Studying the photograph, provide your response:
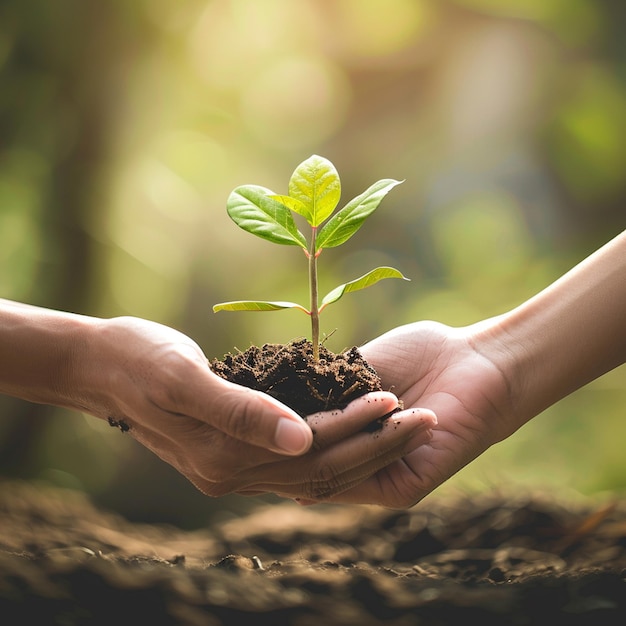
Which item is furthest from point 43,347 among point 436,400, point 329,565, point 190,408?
point 329,565

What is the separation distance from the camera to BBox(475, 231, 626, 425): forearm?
0.90 metres

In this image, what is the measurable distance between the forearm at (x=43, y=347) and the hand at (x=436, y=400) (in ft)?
1.34

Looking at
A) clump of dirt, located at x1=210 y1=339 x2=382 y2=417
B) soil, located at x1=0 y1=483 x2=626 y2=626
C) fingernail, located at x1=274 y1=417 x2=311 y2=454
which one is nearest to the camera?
fingernail, located at x1=274 y1=417 x2=311 y2=454

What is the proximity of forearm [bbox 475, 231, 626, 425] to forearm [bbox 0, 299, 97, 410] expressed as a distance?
60 centimetres

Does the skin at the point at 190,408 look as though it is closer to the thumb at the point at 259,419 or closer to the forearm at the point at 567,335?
the thumb at the point at 259,419

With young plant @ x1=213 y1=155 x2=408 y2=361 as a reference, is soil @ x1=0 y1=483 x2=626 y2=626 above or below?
below

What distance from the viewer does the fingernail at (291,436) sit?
670 millimetres

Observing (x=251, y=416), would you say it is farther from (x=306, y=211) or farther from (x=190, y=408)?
(x=306, y=211)

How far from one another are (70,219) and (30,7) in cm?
57

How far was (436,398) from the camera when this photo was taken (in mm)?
946

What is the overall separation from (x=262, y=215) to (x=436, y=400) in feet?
1.22

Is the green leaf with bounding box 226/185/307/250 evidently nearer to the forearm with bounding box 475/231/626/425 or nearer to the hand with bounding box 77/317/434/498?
the hand with bounding box 77/317/434/498

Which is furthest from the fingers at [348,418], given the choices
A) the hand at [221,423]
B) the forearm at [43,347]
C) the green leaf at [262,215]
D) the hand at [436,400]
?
the forearm at [43,347]

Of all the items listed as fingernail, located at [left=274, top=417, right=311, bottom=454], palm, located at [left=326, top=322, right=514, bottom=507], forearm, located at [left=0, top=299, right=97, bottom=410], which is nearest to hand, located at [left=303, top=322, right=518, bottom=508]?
palm, located at [left=326, top=322, right=514, bottom=507]
